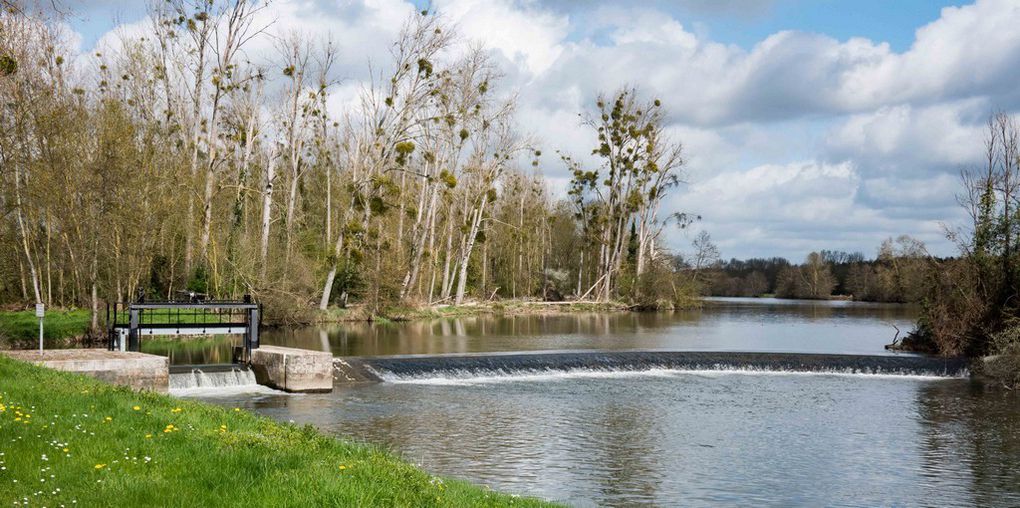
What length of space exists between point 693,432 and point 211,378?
1055 cm

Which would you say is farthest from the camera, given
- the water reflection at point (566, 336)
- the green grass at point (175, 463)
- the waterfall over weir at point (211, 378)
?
the water reflection at point (566, 336)

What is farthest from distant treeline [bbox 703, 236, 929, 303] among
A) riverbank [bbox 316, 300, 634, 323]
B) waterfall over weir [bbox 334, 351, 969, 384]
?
waterfall over weir [bbox 334, 351, 969, 384]

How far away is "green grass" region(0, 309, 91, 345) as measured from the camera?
25.8 metres

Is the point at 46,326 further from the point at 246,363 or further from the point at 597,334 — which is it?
the point at 597,334

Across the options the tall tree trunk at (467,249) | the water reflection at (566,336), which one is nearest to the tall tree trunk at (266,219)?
the water reflection at (566,336)

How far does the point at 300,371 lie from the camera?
1986 centimetres

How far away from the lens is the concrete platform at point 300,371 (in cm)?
1983

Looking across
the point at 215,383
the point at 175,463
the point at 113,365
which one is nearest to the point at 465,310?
the point at 215,383

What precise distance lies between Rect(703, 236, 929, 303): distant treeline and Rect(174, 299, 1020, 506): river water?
1749 inches

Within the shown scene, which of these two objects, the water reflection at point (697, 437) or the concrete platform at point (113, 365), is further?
the concrete platform at point (113, 365)

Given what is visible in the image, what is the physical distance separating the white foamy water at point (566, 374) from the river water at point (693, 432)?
81 millimetres

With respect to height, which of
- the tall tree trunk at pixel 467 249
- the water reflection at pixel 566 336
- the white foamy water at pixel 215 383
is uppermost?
the tall tree trunk at pixel 467 249

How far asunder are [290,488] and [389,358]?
16.7 metres

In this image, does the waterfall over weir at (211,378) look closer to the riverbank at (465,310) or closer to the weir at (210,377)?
the weir at (210,377)
